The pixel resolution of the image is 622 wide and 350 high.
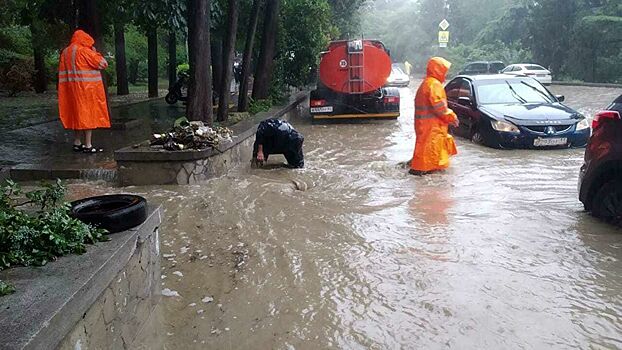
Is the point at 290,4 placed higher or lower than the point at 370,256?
higher

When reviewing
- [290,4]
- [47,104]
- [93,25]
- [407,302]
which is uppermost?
[290,4]

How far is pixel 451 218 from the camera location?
5.82 metres

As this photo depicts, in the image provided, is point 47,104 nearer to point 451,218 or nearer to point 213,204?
point 213,204

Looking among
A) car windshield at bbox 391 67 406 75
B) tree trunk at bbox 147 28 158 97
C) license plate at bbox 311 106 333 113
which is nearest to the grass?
tree trunk at bbox 147 28 158 97

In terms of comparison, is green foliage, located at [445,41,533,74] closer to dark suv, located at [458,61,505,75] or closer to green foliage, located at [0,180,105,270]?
dark suv, located at [458,61,505,75]

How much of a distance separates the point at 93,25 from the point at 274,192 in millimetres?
5471

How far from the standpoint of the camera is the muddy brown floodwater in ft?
11.2

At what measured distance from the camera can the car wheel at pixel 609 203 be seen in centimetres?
530

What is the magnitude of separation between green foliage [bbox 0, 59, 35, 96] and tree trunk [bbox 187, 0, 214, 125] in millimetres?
12682

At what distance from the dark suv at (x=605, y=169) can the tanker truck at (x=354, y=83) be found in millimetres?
8518

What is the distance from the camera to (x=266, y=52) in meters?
14.0

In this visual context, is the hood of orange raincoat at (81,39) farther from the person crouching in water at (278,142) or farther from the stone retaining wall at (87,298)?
the stone retaining wall at (87,298)

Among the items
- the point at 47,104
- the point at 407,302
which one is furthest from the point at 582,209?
the point at 47,104

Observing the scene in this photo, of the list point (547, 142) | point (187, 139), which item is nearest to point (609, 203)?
point (547, 142)
